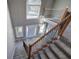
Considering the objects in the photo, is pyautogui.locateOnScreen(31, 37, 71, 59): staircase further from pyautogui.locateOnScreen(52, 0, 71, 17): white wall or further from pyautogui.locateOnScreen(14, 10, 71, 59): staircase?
pyautogui.locateOnScreen(52, 0, 71, 17): white wall

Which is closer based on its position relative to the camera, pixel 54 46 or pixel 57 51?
pixel 57 51

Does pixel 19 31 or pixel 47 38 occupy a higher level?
pixel 47 38

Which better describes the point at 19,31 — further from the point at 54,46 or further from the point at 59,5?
the point at 54,46

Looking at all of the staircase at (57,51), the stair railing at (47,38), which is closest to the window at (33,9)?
the stair railing at (47,38)

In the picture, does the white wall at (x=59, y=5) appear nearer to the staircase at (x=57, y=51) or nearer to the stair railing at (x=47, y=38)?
the stair railing at (x=47, y=38)

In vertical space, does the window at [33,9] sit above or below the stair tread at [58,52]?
above

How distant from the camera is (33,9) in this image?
644cm

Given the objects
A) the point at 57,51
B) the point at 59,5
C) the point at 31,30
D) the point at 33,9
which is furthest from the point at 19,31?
the point at 57,51

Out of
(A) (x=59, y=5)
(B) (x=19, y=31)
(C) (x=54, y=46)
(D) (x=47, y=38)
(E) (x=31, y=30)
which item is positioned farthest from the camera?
(E) (x=31, y=30)

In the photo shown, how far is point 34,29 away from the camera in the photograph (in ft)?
25.8

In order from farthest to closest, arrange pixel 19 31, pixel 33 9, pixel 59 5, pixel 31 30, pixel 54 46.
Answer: pixel 31 30
pixel 19 31
pixel 33 9
pixel 59 5
pixel 54 46

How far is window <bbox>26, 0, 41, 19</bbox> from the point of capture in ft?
20.0

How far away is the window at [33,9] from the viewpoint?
6084 mm
